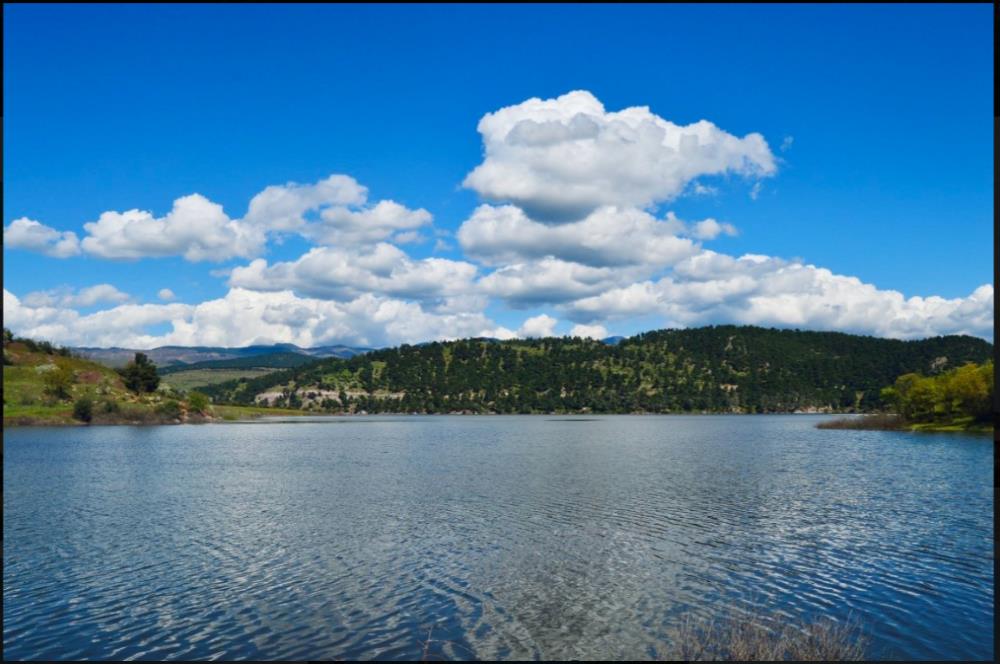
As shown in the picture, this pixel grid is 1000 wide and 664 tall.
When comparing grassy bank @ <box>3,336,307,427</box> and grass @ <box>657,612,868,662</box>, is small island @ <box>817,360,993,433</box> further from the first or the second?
grassy bank @ <box>3,336,307,427</box>

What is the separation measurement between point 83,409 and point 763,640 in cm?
17983

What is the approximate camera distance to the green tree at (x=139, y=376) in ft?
629

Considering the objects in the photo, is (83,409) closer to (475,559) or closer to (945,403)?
(475,559)

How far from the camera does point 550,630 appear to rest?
2558 centimetres

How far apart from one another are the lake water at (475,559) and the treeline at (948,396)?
65.1 meters

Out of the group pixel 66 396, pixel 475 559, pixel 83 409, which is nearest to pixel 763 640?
pixel 475 559

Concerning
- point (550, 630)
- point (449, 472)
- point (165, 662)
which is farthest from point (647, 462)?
point (165, 662)

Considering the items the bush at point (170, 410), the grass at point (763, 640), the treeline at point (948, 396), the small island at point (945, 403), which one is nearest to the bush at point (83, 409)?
the bush at point (170, 410)

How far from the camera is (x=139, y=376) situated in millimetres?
193000

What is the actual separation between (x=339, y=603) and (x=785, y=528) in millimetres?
29493

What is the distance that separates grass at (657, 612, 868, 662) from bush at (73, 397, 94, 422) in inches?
6905

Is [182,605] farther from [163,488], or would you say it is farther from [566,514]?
[163,488]

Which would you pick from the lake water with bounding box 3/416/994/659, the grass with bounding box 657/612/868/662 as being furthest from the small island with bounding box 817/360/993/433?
the grass with bounding box 657/612/868/662

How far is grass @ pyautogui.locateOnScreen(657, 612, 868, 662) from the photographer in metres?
21.5
